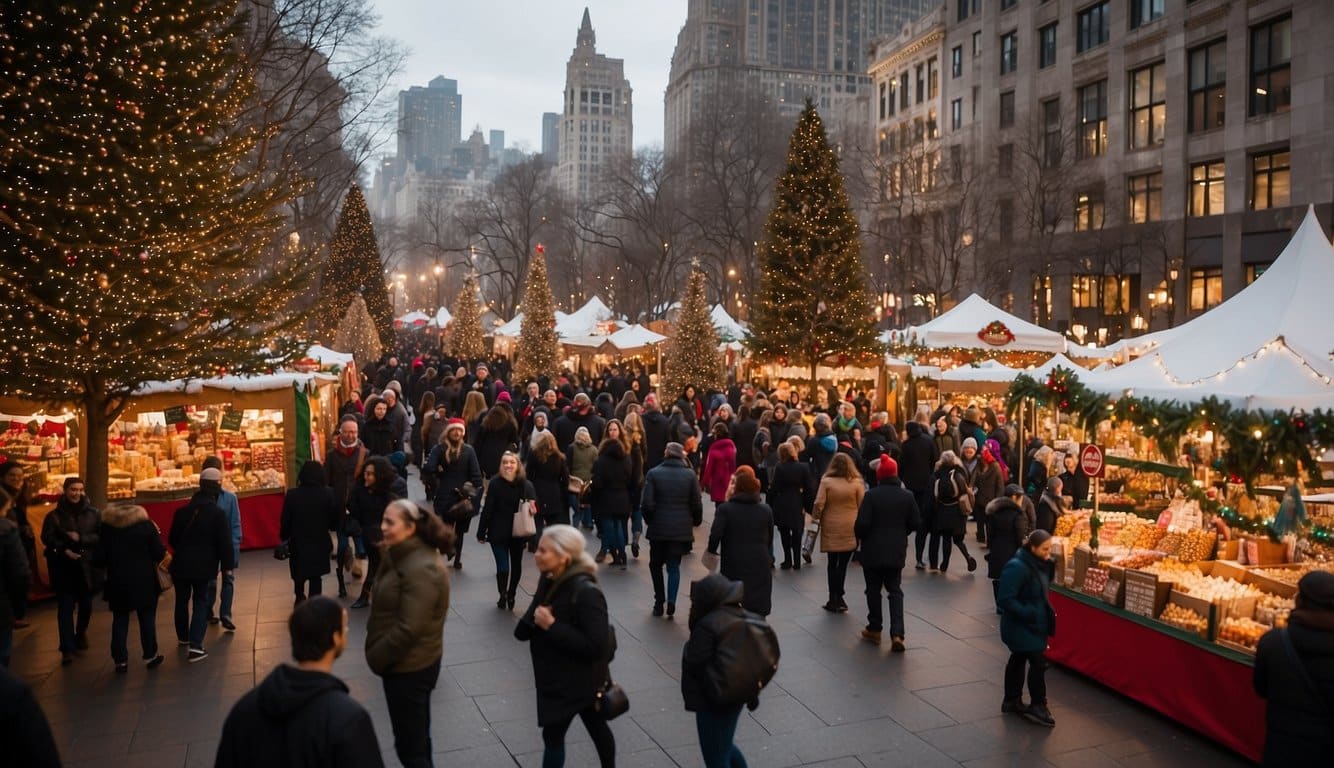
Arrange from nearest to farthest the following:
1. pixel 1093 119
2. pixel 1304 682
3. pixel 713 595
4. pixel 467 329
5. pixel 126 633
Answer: pixel 1304 682 → pixel 713 595 → pixel 126 633 → pixel 1093 119 → pixel 467 329

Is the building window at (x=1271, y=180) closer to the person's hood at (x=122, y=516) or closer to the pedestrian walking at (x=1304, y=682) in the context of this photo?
the pedestrian walking at (x=1304, y=682)

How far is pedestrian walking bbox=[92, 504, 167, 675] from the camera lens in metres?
7.61

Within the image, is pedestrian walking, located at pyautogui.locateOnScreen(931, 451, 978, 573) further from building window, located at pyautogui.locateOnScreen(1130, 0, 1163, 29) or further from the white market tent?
building window, located at pyautogui.locateOnScreen(1130, 0, 1163, 29)

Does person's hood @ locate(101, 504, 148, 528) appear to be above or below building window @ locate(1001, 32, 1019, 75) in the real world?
below

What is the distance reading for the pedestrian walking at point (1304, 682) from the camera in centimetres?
464

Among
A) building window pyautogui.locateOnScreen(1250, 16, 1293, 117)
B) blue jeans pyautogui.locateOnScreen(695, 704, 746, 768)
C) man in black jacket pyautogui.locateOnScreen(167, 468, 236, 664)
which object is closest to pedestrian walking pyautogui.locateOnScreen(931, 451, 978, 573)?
blue jeans pyautogui.locateOnScreen(695, 704, 746, 768)

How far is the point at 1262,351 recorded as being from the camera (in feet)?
28.7

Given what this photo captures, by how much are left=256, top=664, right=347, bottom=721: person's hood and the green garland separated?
7110mm

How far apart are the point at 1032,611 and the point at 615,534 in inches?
227

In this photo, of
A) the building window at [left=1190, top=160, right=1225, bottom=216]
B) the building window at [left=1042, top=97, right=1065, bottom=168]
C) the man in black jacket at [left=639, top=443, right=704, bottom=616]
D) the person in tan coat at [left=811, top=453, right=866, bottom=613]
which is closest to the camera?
the man in black jacket at [left=639, top=443, right=704, bottom=616]

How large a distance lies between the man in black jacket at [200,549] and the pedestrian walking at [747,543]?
4195mm

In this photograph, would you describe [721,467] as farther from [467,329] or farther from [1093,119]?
[467,329]

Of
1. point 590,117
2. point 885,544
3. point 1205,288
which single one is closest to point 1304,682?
point 885,544

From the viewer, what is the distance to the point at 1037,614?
6.68m
